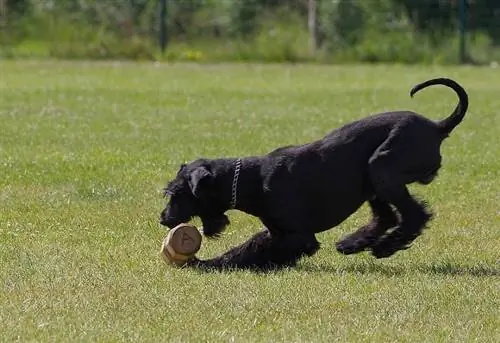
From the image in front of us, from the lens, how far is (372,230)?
7918 mm

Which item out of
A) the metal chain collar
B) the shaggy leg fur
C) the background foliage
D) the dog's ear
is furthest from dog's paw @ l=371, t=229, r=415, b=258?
the background foliage

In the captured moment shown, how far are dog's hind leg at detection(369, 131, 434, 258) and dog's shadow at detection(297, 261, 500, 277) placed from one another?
6.4 inches

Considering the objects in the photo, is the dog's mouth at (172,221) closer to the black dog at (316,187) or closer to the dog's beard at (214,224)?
the black dog at (316,187)

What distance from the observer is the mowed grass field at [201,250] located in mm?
5973

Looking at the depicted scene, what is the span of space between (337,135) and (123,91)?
1150 centimetres

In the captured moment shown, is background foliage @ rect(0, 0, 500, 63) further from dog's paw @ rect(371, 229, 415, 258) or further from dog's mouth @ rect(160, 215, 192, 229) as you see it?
dog's paw @ rect(371, 229, 415, 258)

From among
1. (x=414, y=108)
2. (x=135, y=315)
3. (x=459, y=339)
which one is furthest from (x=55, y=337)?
(x=414, y=108)

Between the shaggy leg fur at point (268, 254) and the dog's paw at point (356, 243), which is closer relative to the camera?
the shaggy leg fur at point (268, 254)

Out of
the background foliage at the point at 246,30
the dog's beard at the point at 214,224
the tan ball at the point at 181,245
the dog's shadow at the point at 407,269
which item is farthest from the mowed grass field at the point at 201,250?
the background foliage at the point at 246,30

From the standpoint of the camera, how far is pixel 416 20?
94.0 feet

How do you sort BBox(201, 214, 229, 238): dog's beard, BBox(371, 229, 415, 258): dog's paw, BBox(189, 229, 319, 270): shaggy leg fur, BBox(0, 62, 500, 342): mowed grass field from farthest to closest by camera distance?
BBox(201, 214, 229, 238): dog's beard, BBox(371, 229, 415, 258): dog's paw, BBox(189, 229, 319, 270): shaggy leg fur, BBox(0, 62, 500, 342): mowed grass field

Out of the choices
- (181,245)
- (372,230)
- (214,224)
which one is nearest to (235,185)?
(214,224)

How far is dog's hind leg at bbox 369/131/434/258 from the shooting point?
755cm

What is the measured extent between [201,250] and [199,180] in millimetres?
713
